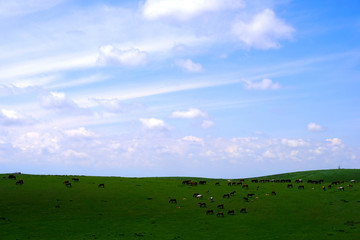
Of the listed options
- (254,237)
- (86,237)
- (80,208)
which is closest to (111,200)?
(80,208)

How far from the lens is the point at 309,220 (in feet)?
126

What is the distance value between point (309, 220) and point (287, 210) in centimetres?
458

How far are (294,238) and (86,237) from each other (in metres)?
18.4

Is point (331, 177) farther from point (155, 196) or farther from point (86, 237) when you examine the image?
point (86, 237)

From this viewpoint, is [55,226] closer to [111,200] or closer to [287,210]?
[111,200]

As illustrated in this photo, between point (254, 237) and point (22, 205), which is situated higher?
point (22, 205)

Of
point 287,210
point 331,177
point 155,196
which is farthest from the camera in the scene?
point 331,177

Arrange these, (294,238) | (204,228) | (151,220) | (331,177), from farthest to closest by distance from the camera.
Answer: (331,177) < (151,220) < (204,228) < (294,238)

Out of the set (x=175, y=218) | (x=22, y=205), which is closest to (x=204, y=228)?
(x=175, y=218)

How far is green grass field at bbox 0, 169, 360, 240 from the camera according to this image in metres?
33.5

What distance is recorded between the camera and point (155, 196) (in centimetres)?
5075

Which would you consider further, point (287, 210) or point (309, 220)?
point (287, 210)

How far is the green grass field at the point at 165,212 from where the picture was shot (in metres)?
33.5

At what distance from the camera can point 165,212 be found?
138 feet
